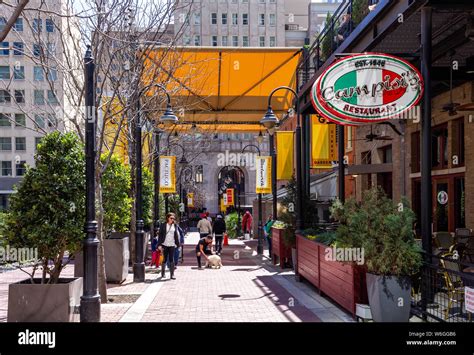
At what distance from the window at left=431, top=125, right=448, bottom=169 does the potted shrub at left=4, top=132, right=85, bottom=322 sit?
38.9ft

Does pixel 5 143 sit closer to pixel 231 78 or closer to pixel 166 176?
pixel 166 176

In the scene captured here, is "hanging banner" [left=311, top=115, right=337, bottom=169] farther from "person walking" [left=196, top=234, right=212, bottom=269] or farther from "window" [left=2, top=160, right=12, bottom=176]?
"window" [left=2, top=160, right=12, bottom=176]

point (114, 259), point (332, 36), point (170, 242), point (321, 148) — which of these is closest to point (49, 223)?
point (114, 259)

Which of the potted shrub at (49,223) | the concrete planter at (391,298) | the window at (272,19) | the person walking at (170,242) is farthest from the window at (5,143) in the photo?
the concrete planter at (391,298)

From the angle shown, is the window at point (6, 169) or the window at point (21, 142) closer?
the window at point (6, 169)

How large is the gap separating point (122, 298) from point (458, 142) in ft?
34.2

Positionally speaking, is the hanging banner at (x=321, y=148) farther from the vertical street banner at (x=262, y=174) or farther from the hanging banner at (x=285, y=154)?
the vertical street banner at (x=262, y=174)

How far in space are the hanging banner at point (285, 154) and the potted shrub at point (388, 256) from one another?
39.6 ft

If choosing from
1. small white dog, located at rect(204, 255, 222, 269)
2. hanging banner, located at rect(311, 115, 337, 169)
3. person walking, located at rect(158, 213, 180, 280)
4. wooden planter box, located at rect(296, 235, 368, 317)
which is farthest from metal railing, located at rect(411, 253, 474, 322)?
hanging banner, located at rect(311, 115, 337, 169)

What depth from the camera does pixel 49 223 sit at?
7754 millimetres

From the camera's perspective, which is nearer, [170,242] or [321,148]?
[170,242]

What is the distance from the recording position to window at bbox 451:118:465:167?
15047mm

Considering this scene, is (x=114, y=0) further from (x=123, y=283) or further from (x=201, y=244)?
(x=201, y=244)

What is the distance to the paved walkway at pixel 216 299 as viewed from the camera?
29.4 feet
